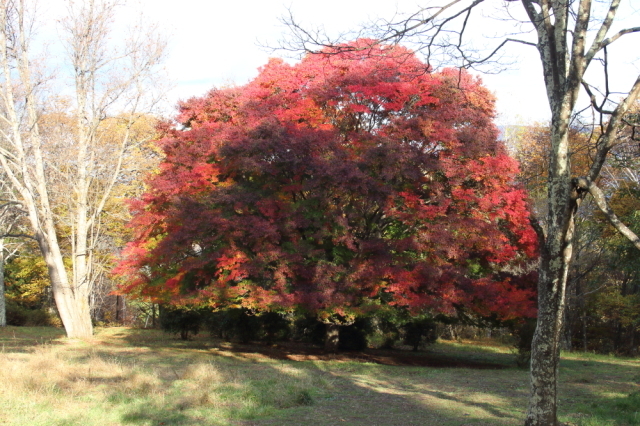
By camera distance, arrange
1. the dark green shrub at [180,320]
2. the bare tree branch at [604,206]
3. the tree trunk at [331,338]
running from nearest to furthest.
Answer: the bare tree branch at [604,206]
the tree trunk at [331,338]
the dark green shrub at [180,320]

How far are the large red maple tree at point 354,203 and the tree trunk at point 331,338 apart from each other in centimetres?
282

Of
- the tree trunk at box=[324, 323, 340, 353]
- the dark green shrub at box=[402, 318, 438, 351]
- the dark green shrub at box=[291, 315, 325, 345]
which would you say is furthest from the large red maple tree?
the dark green shrub at box=[402, 318, 438, 351]

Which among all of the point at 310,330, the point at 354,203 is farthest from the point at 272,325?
the point at 354,203

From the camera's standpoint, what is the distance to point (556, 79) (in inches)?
221

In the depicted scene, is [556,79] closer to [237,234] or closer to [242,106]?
[237,234]

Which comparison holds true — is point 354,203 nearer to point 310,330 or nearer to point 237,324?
point 310,330

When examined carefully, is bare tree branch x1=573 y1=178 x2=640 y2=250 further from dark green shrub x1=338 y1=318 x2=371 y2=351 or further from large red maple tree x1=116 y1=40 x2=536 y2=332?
dark green shrub x1=338 y1=318 x2=371 y2=351

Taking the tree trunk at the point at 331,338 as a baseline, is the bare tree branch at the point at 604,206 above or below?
above

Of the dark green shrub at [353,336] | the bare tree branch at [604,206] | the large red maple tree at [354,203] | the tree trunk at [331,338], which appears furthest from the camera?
the dark green shrub at [353,336]

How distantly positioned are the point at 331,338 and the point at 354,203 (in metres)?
4.55

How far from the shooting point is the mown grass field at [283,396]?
6816 millimetres

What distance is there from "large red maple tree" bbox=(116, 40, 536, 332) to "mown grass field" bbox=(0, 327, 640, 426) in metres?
1.85

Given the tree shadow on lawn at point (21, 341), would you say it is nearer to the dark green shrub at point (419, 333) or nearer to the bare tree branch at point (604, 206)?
the dark green shrub at point (419, 333)

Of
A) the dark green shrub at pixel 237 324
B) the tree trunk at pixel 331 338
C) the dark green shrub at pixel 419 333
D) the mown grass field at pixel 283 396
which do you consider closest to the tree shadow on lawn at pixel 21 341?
the mown grass field at pixel 283 396
